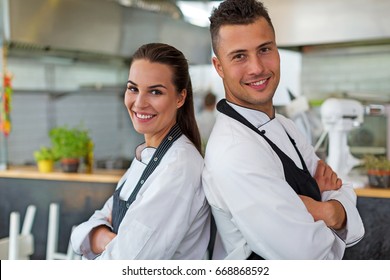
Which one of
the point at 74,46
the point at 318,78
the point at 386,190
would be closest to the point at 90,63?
the point at 74,46

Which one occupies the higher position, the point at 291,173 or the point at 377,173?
the point at 291,173

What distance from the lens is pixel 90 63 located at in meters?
3.90

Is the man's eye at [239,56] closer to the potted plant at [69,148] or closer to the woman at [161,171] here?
the woman at [161,171]

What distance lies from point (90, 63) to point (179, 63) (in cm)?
301

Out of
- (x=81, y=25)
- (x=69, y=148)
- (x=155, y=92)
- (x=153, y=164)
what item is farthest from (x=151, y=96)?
(x=81, y=25)

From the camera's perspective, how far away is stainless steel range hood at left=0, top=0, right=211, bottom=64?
9.01ft

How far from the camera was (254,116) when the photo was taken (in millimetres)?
998

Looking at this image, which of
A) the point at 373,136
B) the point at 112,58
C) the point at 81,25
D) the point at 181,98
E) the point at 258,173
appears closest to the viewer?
the point at 258,173

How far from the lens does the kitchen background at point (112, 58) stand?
252cm

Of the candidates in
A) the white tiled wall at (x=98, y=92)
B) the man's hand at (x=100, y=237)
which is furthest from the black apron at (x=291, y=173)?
the white tiled wall at (x=98, y=92)

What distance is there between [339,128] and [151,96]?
102 cm

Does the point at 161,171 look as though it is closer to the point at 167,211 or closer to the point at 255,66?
the point at 167,211

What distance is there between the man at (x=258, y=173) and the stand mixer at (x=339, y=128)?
809 mm

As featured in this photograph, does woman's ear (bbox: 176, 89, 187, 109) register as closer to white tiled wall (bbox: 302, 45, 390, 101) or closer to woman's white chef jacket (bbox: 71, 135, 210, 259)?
woman's white chef jacket (bbox: 71, 135, 210, 259)
